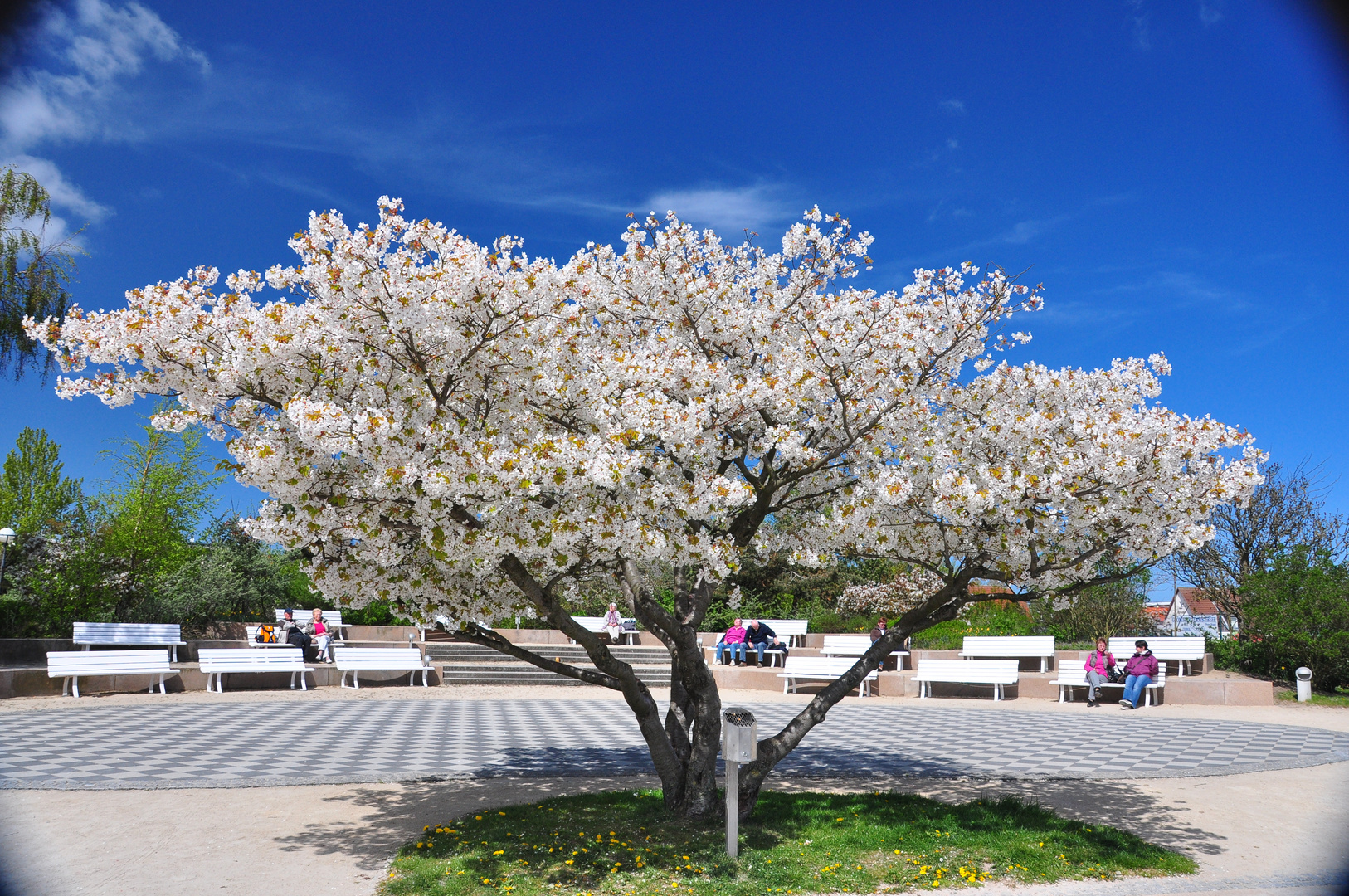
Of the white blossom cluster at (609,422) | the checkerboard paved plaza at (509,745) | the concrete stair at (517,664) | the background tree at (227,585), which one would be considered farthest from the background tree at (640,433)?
the background tree at (227,585)

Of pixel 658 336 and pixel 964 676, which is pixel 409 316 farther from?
pixel 964 676

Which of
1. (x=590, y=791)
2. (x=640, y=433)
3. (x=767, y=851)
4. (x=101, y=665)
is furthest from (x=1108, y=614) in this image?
(x=101, y=665)

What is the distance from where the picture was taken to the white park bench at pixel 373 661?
15.8 metres

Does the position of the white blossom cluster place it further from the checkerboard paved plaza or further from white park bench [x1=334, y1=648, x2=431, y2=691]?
white park bench [x1=334, y1=648, x2=431, y2=691]

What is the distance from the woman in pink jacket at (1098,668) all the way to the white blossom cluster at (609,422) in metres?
9.46

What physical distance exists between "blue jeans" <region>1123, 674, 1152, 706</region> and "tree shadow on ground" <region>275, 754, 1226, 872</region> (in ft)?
23.2

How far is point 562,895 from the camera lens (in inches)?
197

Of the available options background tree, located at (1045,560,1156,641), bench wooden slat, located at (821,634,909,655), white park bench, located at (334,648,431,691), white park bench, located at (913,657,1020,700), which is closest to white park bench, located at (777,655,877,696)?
white park bench, located at (913,657,1020,700)

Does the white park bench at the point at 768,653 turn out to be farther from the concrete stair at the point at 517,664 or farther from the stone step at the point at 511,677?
the stone step at the point at 511,677

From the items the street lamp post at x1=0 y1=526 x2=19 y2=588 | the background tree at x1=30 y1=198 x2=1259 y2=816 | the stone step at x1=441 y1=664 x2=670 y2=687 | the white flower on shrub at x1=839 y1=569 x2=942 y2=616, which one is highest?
the background tree at x1=30 y1=198 x2=1259 y2=816

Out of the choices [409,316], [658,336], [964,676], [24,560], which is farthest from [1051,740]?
[24,560]

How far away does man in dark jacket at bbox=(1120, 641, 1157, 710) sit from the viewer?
1452 centimetres

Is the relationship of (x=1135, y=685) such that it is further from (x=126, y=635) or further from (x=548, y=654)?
(x=126, y=635)

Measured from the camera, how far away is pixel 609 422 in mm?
5367
